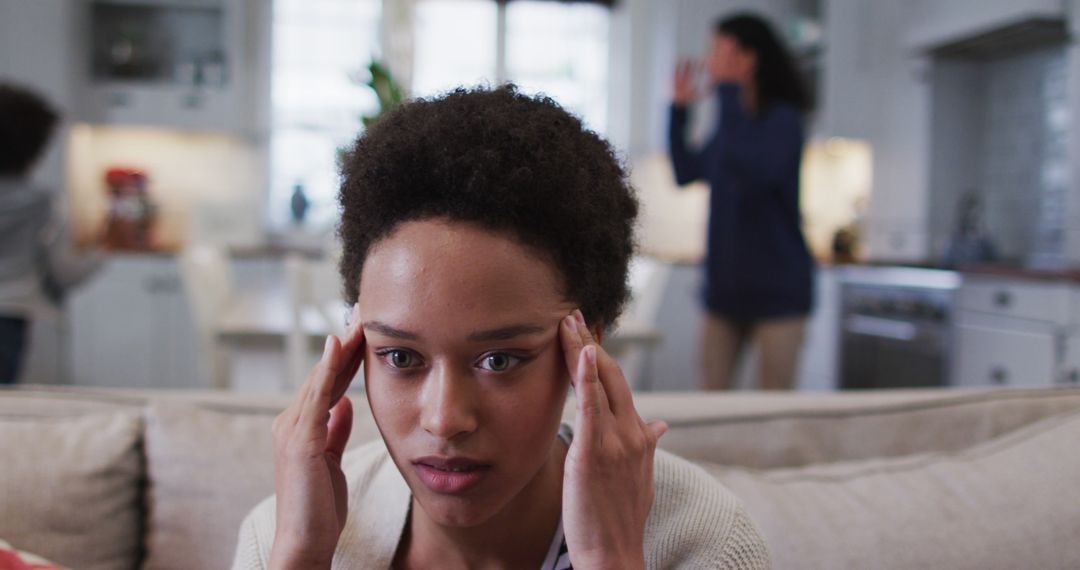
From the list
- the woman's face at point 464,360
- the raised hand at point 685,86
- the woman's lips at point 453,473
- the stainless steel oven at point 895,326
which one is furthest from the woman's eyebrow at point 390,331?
the stainless steel oven at point 895,326

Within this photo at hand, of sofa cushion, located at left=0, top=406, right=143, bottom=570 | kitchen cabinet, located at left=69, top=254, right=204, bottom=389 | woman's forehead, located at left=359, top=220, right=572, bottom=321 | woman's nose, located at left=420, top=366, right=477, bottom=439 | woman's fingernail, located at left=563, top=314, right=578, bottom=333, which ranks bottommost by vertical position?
kitchen cabinet, located at left=69, top=254, right=204, bottom=389

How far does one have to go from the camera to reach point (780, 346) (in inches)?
98.3

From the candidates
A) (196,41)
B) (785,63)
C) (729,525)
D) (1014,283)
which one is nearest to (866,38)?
(1014,283)

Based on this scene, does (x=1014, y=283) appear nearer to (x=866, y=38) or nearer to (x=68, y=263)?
(x=866, y=38)

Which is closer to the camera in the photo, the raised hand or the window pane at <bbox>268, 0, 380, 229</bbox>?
the raised hand

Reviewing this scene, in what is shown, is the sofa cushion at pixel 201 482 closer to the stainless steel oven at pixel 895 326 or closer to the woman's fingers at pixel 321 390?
the woman's fingers at pixel 321 390

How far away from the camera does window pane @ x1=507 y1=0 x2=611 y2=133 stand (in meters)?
5.82

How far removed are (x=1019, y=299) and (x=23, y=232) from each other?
3.24m

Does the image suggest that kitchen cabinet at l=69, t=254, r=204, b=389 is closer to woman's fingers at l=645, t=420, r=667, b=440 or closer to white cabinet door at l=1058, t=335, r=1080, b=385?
white cabinet door at l=1058, t=335, r=1080, b=385

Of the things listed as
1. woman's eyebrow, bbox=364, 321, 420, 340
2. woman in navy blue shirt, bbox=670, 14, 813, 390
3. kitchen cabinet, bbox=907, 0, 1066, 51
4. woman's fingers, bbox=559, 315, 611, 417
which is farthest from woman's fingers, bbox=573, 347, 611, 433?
kitchen cabinet, bbox=907, 0, 1066, 51

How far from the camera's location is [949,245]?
14.5 ft

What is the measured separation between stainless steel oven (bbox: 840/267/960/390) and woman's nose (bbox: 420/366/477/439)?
331cm

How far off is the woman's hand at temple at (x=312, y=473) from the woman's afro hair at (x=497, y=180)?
76 millimetres

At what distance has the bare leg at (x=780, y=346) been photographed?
8.18 ft
